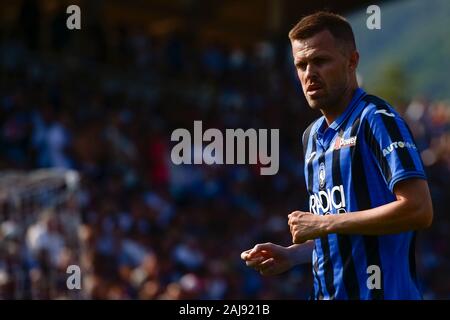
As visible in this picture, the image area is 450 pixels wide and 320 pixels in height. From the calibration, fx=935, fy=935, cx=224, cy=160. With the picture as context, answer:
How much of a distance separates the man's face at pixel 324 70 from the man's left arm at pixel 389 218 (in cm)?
60

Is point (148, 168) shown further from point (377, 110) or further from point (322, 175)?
point (377, 110)

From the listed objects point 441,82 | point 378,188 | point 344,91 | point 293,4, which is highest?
point 441,82

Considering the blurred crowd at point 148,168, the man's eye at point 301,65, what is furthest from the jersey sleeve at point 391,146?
the blurred crowd at point 148,168

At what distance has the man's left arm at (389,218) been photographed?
369 centimetres

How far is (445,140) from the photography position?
20.2 m

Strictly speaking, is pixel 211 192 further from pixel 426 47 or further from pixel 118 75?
pixel 426 47

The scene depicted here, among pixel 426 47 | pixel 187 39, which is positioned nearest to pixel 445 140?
pixel 187 39

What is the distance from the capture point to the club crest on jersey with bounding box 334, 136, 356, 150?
4035 mm

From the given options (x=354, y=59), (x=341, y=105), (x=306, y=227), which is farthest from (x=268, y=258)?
(x=354, y=59)

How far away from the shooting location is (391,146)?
12.5 ft

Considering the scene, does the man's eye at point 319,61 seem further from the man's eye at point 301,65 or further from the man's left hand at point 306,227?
the man's left hand at point 306,227

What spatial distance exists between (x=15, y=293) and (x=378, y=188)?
5.51 meters

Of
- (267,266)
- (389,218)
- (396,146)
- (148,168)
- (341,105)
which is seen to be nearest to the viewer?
(389,218)

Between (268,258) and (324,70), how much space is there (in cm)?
91
